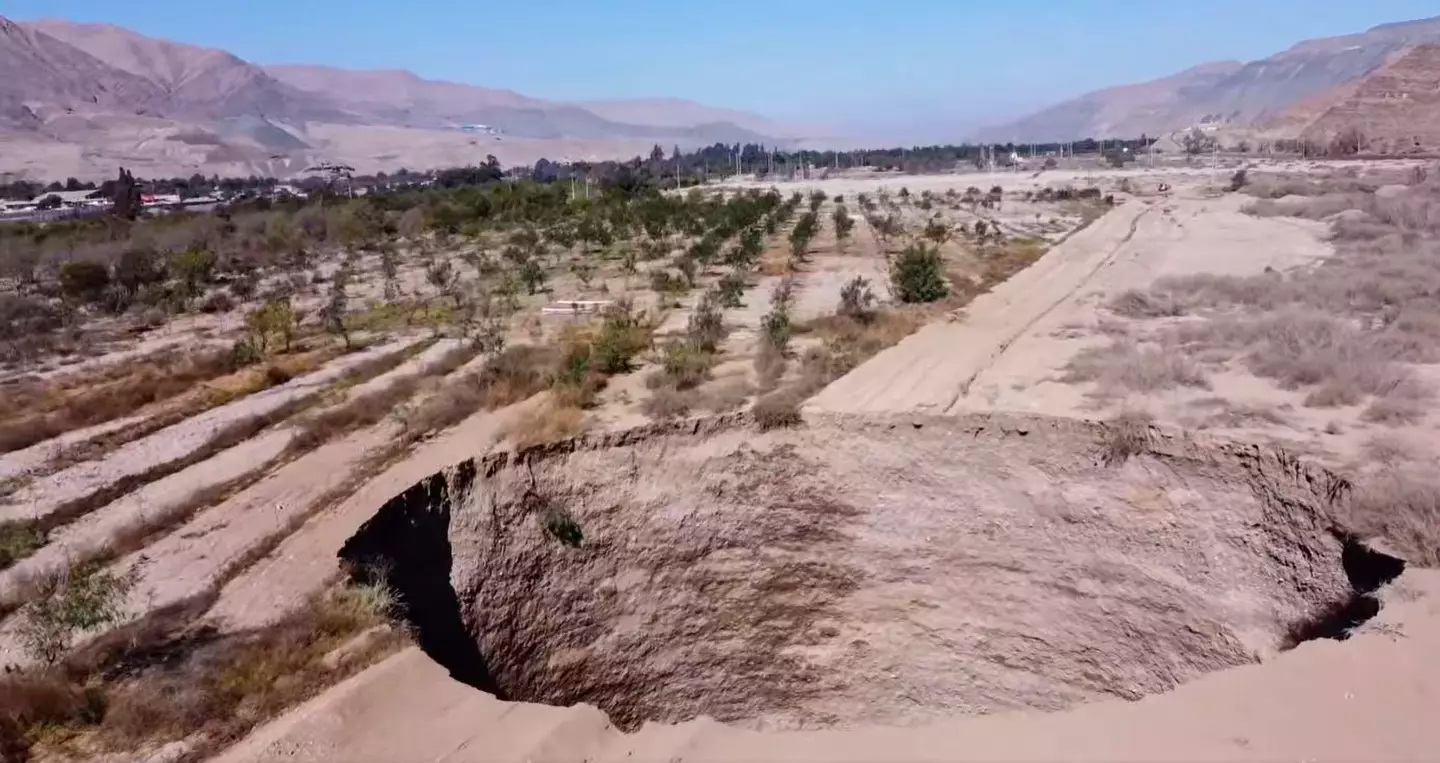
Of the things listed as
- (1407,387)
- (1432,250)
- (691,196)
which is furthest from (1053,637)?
(691,196)

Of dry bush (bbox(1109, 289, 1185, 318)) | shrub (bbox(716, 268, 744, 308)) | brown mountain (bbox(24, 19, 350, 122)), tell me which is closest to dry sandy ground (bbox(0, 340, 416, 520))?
shrub (bbox(716, 268, 744, 308))

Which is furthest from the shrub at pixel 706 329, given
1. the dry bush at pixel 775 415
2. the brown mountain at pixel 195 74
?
the brown mountain at pixel 195 74

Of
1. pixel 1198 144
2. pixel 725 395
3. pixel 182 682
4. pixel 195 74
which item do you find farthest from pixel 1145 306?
pixel 195 74

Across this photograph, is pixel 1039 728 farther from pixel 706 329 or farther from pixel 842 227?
pixel 842 227

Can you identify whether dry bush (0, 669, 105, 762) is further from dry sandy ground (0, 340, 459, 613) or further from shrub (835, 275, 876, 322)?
shrub (835, 275, 876, 322)

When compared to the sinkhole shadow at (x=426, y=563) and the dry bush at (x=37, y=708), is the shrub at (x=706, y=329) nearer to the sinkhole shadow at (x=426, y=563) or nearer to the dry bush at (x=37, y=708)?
the sinkhole shadow at (x=426, y=563)

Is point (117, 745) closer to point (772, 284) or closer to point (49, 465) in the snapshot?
point (49, 465)

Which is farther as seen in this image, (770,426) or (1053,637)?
(770,426)
